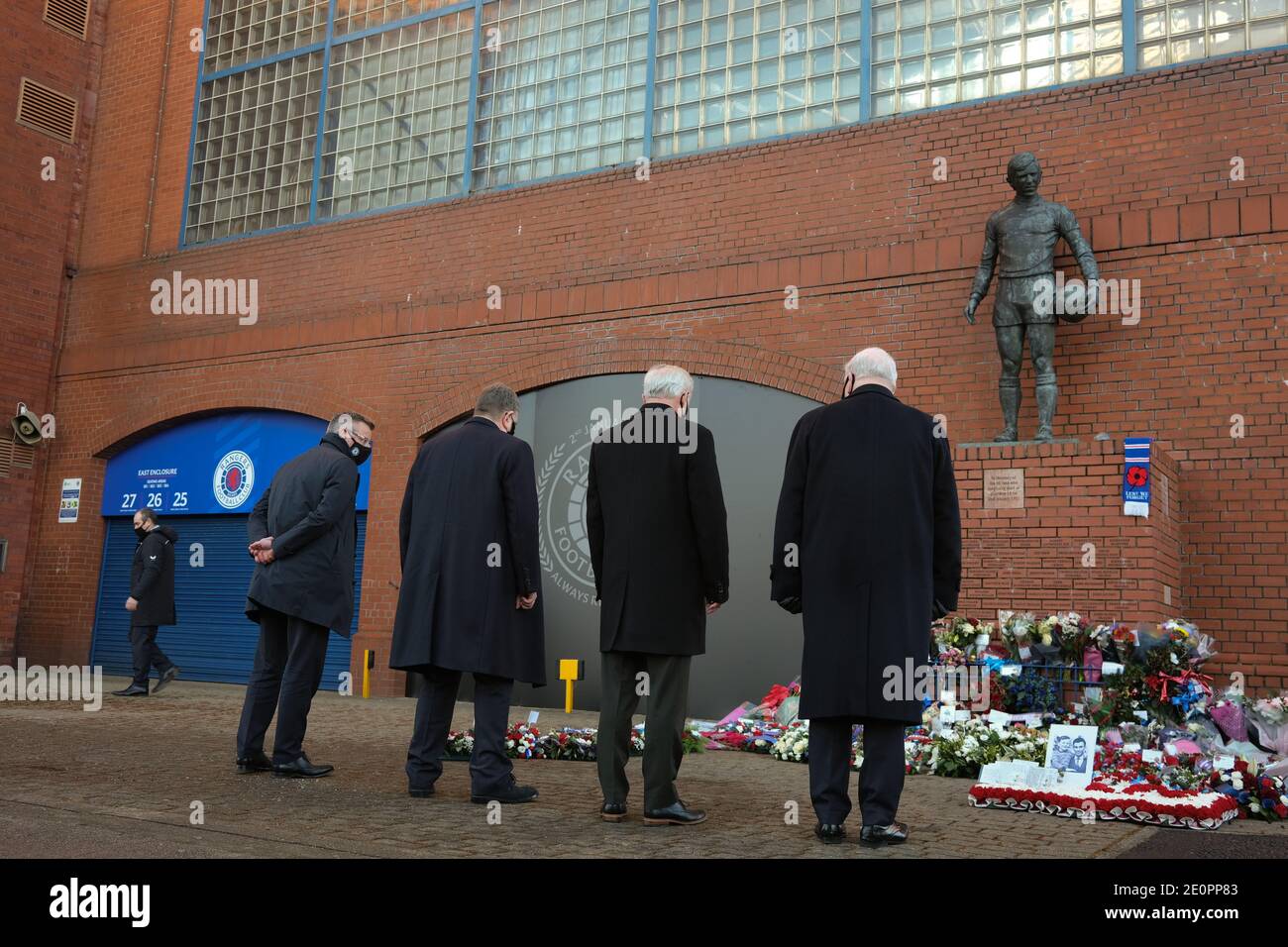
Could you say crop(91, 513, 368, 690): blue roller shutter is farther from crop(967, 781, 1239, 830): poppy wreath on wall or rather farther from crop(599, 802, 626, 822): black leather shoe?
crop(967, 781, 1239, 830): poppy wreath on wall

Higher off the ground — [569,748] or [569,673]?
[569,673]

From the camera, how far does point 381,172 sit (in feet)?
47.1

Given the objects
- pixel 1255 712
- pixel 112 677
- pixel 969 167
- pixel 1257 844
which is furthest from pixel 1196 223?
pixel 112 677

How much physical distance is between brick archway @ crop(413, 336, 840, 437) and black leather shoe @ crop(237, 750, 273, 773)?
6513mm

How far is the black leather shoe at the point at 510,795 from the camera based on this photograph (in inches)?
208

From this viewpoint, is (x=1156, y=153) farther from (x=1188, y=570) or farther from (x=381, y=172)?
(x=381, y=172)

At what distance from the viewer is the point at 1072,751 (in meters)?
6.47

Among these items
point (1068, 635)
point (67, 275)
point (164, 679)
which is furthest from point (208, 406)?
point (1068, 635)

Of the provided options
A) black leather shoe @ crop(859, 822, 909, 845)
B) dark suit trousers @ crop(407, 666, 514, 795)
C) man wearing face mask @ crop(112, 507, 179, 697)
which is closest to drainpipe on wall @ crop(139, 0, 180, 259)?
man wearing face mask @ crop(112, 507, 179, 697)

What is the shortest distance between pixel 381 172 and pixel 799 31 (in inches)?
219

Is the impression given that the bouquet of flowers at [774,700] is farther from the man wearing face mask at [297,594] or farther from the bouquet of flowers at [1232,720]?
the man wearing face mask at [297,594]

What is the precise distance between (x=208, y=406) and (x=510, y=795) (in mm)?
11096

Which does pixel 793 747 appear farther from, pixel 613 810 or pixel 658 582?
pixel 658 582

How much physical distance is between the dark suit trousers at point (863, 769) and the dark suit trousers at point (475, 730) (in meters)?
1.49
